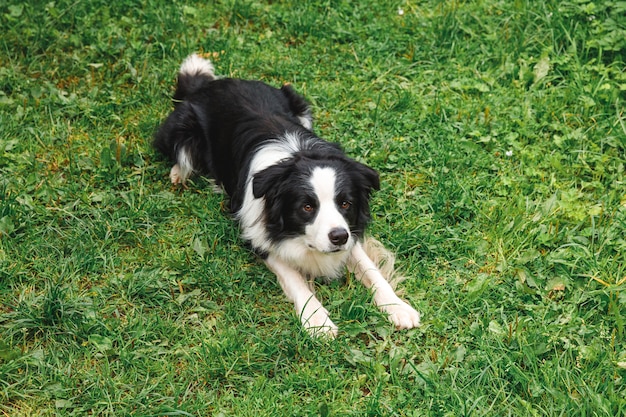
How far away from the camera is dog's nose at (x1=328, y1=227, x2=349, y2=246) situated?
369cm

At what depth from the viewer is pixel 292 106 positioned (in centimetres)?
Answer: 497

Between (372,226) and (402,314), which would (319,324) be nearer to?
(402,314)

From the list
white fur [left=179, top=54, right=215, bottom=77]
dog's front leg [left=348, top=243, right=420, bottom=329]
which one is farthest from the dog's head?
white fur [left=179, top=54, right=215, bottom=77]

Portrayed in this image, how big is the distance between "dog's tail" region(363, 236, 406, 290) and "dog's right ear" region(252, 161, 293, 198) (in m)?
0.69

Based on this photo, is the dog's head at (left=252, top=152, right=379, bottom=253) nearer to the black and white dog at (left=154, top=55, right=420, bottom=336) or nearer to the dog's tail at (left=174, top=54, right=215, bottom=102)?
the black and white dog at (left=154, top=55, right=420, bottom=336)

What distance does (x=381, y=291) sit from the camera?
390 centimetres

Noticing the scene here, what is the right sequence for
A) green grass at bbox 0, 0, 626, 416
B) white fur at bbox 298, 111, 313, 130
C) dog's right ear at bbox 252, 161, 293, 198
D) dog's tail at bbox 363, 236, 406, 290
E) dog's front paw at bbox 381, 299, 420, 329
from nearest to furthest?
green grass at bbox 0, 0, 626, 416, dog's front paw at bbox 381, 299, 420, 329, dog's right ear at bbox 252, 161, 293, 198, dog's tail at bbox 363, 236, 406, 290, white fur at bbox 298, 111, 313, 130

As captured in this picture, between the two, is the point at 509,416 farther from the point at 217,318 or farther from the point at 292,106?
the point at 292,106

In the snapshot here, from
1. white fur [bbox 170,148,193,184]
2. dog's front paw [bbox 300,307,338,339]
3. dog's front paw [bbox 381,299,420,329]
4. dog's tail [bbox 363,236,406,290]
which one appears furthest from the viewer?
white fur [bbox 170,148,193,184]

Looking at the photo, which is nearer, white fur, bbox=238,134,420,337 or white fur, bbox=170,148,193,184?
white fur, bbox=238,134,420,337

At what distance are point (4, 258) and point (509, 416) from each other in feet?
9.05

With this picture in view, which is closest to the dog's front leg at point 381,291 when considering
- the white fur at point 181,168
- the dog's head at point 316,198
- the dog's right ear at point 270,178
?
the dog's head at point 316,198

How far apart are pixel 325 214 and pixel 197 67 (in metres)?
2.12

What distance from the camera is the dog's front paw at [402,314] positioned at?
371 cm
